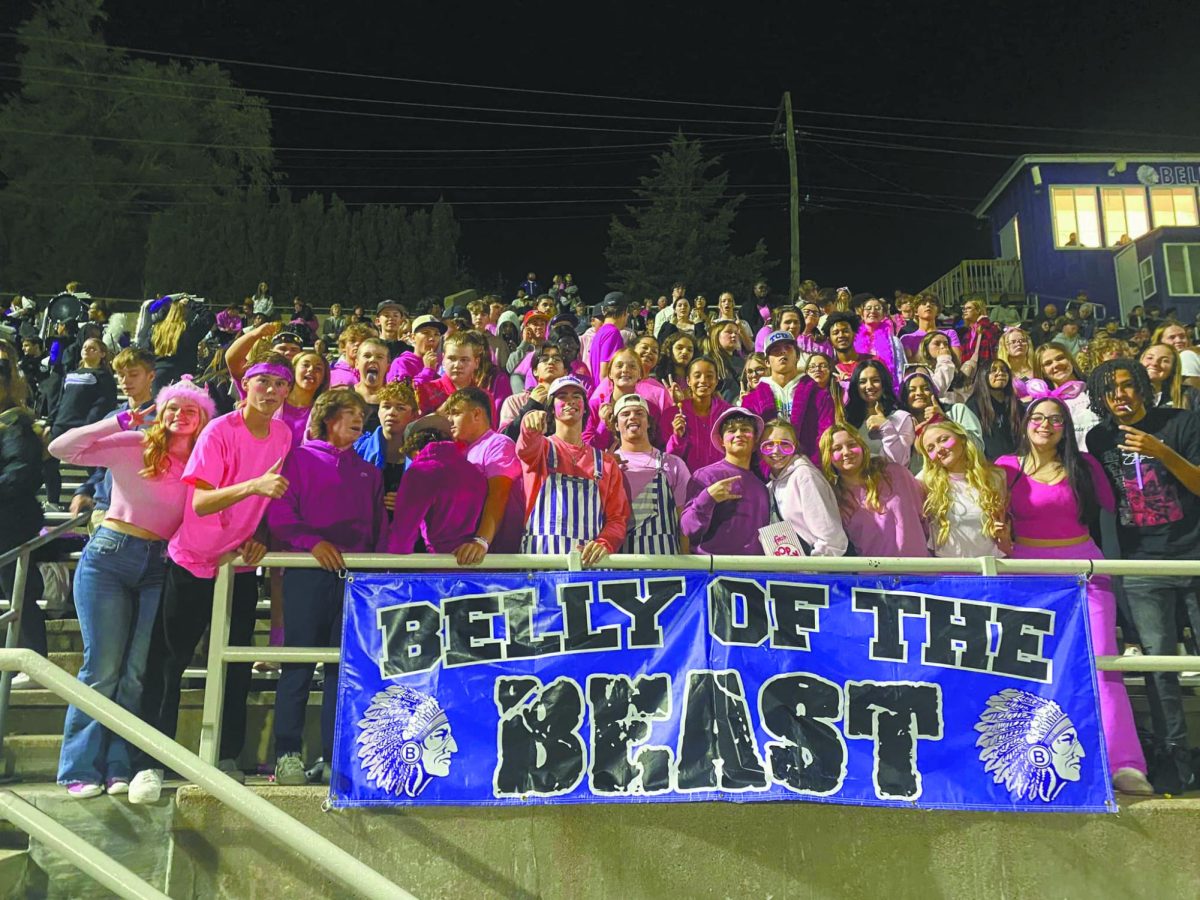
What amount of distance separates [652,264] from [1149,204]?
2316 cm

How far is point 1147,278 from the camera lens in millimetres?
28547

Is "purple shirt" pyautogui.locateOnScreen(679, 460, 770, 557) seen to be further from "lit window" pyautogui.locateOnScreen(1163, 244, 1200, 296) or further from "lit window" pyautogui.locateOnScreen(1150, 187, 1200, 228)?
"lit window" pyautogui.locateOnScreen(1150, 187, 1200, 228)

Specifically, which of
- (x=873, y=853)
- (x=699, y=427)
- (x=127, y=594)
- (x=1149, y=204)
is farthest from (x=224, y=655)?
(x=1149, y=204)

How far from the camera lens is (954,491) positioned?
5414 mm

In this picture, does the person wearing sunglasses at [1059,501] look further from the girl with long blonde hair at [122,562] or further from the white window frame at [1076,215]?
the white window frame at [1076,215]

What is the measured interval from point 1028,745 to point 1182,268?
27.9 metres

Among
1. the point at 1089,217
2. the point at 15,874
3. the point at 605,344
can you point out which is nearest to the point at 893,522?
the point at 15,874

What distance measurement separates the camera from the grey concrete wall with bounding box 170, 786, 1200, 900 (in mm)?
4309

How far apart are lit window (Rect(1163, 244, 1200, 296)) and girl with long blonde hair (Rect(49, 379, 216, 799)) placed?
95.4 ft

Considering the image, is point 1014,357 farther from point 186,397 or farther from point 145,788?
point 145,788

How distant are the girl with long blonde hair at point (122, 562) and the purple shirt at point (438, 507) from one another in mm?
1087

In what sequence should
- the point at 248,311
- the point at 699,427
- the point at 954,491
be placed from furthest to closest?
the point at 248,311 → the point at 699,427 → the point at 954,491

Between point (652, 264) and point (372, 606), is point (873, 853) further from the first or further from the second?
point (652, 264)

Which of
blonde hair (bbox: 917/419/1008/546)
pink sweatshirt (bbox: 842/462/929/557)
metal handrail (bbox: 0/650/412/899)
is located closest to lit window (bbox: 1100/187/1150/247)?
blonde hair (bbox: 917/419/1008/546)
